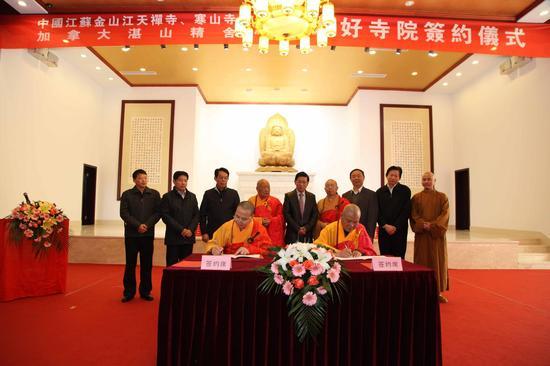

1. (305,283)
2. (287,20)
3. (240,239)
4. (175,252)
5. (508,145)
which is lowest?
(175,252)

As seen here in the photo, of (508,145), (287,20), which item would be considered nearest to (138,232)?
(287,20)

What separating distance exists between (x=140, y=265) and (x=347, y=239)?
210 cm

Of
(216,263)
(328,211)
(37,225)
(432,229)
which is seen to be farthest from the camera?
(328,211)

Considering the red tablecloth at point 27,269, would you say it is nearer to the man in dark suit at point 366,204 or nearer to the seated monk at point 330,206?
the seated monk at point 330,206

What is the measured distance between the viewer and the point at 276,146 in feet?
30.8

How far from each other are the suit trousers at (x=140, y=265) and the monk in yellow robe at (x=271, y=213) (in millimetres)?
1153

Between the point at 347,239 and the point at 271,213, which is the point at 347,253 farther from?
the point at 271,213

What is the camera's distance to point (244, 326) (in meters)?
1.80

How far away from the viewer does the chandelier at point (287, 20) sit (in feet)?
11.5

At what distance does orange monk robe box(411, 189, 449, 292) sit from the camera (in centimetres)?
363

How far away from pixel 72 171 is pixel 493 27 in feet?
26.4

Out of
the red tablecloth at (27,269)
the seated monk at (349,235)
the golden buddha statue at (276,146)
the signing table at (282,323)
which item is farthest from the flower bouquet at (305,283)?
the golden buddha statue at (276,146)

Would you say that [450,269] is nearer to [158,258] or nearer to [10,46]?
[158,258]

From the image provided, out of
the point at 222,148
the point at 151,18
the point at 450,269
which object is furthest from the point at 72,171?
the point at 450,269
